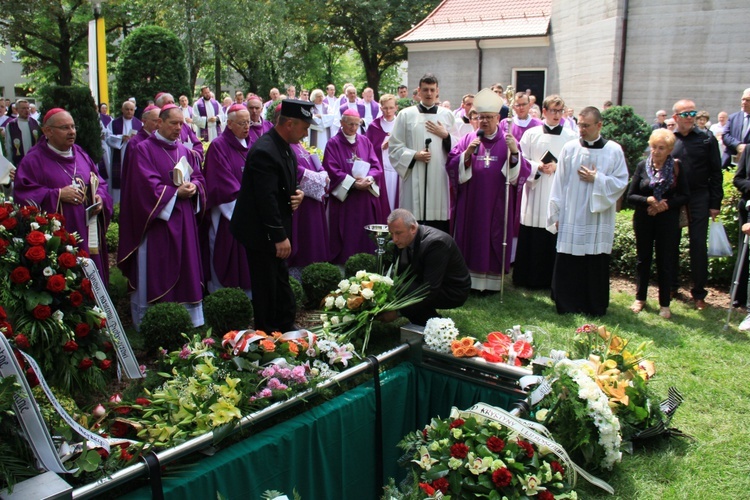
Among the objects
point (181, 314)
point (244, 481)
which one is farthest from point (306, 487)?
point (181, 314)

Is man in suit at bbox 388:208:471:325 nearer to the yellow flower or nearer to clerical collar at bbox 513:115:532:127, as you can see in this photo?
the yellow flower

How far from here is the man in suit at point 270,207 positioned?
5418 mm

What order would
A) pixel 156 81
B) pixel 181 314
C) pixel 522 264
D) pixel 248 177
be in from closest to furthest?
pixel 248 177 < pixel 181 314 < pixel 522 264 < pixel 156 81

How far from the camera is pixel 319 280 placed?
7.45m

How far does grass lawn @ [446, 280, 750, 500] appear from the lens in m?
3.87

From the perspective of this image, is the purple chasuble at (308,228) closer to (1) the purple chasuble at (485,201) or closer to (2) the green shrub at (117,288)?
(1) the purple chasuble at (485,201)

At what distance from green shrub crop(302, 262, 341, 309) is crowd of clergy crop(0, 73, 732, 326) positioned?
2.08ft

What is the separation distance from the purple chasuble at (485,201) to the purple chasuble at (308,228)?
5.81ft

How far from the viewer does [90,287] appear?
448 centimetres

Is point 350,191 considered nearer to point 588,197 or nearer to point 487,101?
point 487,101

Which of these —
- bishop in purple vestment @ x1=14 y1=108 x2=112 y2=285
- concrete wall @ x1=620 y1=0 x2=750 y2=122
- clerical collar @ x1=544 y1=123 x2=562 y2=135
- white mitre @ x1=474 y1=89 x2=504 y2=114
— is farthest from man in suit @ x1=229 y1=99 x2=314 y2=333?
concrete wall @ x1=620 y1=0 x2=750 y2=122

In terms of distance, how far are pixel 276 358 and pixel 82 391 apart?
1542 millimetres

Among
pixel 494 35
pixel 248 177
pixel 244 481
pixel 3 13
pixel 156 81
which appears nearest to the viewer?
pixel 244 481

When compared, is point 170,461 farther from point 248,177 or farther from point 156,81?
point 156,81
